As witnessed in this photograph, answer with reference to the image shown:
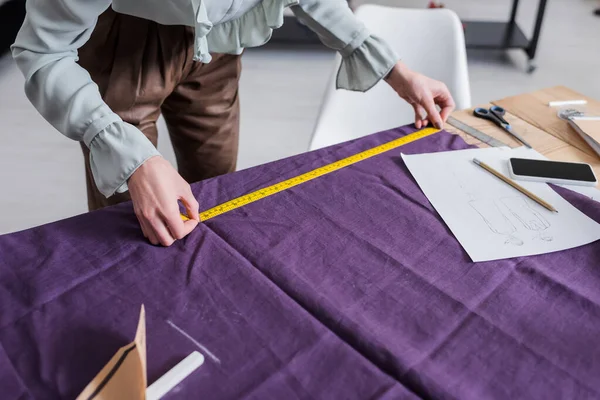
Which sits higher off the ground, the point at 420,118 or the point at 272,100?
the point at 420,118

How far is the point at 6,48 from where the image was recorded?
3.03 meters

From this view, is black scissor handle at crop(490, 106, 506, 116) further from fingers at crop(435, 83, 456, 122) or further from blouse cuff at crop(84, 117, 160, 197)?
blouse cuff at crop(84, 117, 160, 197)

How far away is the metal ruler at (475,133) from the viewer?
1229 mm

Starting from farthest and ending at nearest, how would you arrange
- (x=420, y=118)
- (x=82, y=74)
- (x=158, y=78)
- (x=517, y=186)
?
(x=420, y=118) < (x=158, y=78) < (x=517, y=186) < (x=82, y=74)

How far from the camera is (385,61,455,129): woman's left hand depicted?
125 cm

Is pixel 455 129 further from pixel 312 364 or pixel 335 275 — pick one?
pixel 312 364

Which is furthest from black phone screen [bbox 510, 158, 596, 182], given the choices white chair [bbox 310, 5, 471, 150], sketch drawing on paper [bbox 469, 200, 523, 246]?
white chair [bbox 310, 5, 471, 150]

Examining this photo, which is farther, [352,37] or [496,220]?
[352,37]

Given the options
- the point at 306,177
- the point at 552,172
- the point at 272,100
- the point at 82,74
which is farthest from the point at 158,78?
the point at 272,100

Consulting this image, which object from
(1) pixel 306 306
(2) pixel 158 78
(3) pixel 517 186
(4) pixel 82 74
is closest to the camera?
(1) pixel 306 306

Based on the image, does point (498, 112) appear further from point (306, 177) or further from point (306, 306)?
point (306, 306)

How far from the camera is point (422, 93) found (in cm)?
125

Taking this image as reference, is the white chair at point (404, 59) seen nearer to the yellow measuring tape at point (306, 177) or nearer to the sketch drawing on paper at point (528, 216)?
the yellow measuring tape at point (306, 177)

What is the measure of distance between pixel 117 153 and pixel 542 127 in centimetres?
95
